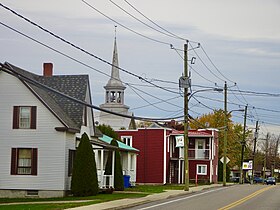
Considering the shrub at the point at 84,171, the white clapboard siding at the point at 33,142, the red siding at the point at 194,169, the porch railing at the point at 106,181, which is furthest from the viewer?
the red siding at the point at 194,169

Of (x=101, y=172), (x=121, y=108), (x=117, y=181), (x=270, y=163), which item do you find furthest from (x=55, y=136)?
(x=270, y=163)

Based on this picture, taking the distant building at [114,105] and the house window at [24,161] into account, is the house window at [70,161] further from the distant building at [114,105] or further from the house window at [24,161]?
the distant building at [114,105]

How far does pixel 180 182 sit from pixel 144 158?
8.70 meters

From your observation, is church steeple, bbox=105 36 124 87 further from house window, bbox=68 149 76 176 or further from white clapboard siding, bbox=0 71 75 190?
white clapboard siding, bbox=0 71 75 190

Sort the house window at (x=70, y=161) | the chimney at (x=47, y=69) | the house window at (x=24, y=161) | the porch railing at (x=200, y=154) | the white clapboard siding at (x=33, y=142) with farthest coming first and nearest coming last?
the porch railing at (x=200, y=154)
the chimney at (x=47, y=69)
the house window at (x=70, y=161)
the house window at (x=24, y=161)
the white clapboard siding at (x=33, y=142)

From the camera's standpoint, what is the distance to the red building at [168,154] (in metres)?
71.5

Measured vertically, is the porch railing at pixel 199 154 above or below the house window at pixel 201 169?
above

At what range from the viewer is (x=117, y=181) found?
155 ft

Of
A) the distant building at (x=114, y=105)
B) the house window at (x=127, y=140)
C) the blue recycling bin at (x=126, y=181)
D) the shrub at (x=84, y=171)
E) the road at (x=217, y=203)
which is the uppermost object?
the distant building at (x=114, y=105)

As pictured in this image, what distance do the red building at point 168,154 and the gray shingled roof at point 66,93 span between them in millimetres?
26651

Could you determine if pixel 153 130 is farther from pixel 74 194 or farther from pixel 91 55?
pixel 91 55

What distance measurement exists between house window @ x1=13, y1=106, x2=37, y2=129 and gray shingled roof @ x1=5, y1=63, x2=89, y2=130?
3.63ft

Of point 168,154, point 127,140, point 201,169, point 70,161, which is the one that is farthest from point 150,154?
point 70,161

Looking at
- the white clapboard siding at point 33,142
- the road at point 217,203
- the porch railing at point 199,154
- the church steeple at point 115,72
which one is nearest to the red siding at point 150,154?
the porch railing at point 199,154
